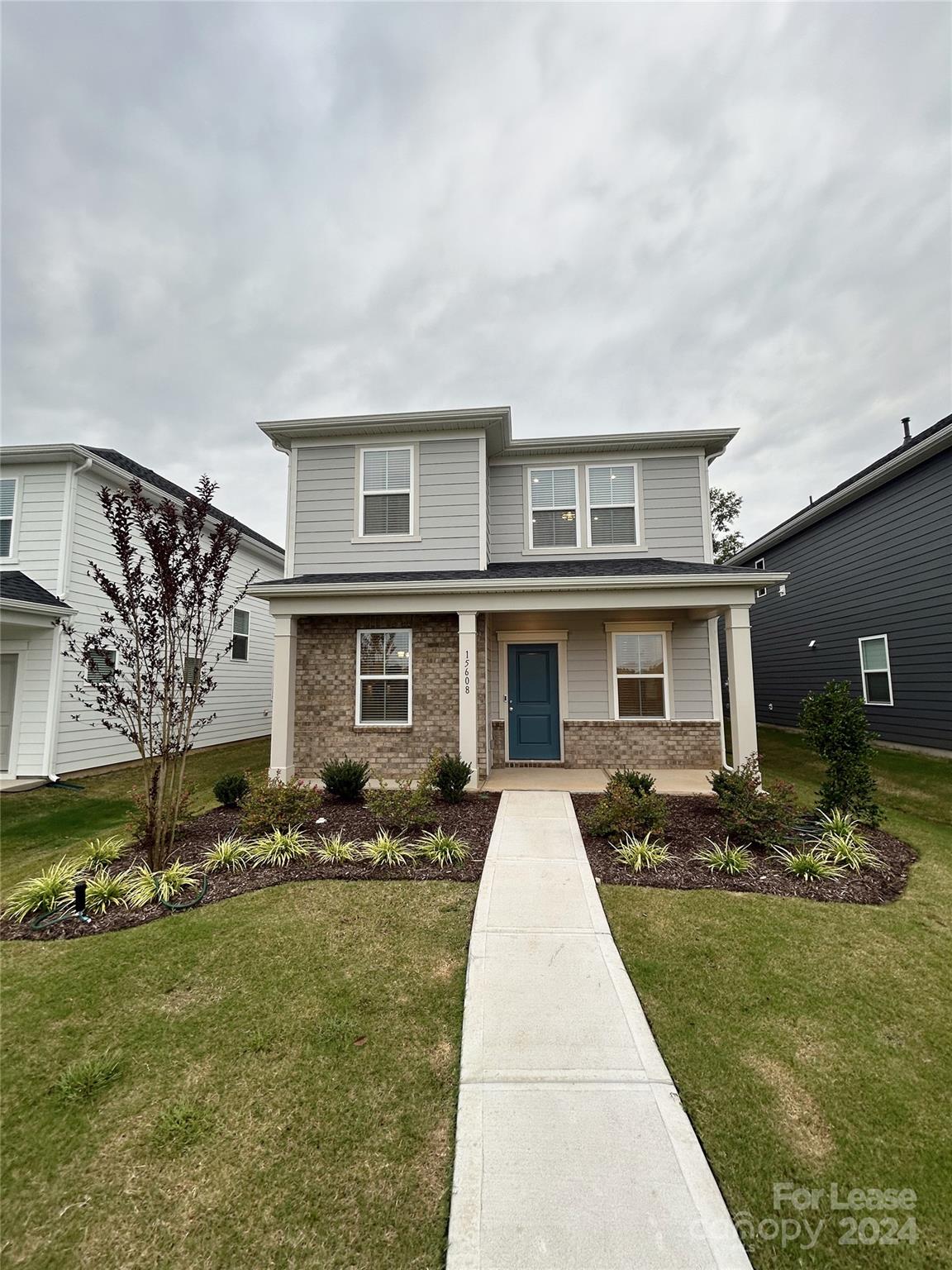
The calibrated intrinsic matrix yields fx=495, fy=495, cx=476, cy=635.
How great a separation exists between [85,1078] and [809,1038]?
3.72m

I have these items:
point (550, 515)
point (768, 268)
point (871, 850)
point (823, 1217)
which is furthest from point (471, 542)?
point (768, 268)

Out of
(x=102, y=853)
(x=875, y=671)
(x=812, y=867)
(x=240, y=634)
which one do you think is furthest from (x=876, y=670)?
(x=240, y=634)

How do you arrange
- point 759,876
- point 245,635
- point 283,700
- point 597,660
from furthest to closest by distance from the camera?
point 245,635
point 597,660
point 283,700
point 759,876

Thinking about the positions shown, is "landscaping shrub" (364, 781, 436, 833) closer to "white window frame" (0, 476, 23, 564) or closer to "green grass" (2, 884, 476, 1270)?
"green grass" (2, 884, 476, 1270)

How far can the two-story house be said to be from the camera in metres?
8.05

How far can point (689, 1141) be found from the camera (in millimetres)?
2076

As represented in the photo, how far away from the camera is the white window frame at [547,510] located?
9406mm

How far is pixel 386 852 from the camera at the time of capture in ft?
16.2

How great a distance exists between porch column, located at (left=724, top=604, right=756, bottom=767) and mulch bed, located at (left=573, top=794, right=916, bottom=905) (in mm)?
1789

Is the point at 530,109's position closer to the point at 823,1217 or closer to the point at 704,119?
the point at 704,119

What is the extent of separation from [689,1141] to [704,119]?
1264cm

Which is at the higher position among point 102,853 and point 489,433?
point 489,433

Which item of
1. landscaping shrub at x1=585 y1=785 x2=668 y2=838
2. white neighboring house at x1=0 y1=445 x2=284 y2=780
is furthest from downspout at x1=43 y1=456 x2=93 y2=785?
landscaping shrub at x1=585 y1=785 x2=668 y2=838

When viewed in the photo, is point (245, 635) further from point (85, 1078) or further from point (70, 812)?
point (85, 1078)
